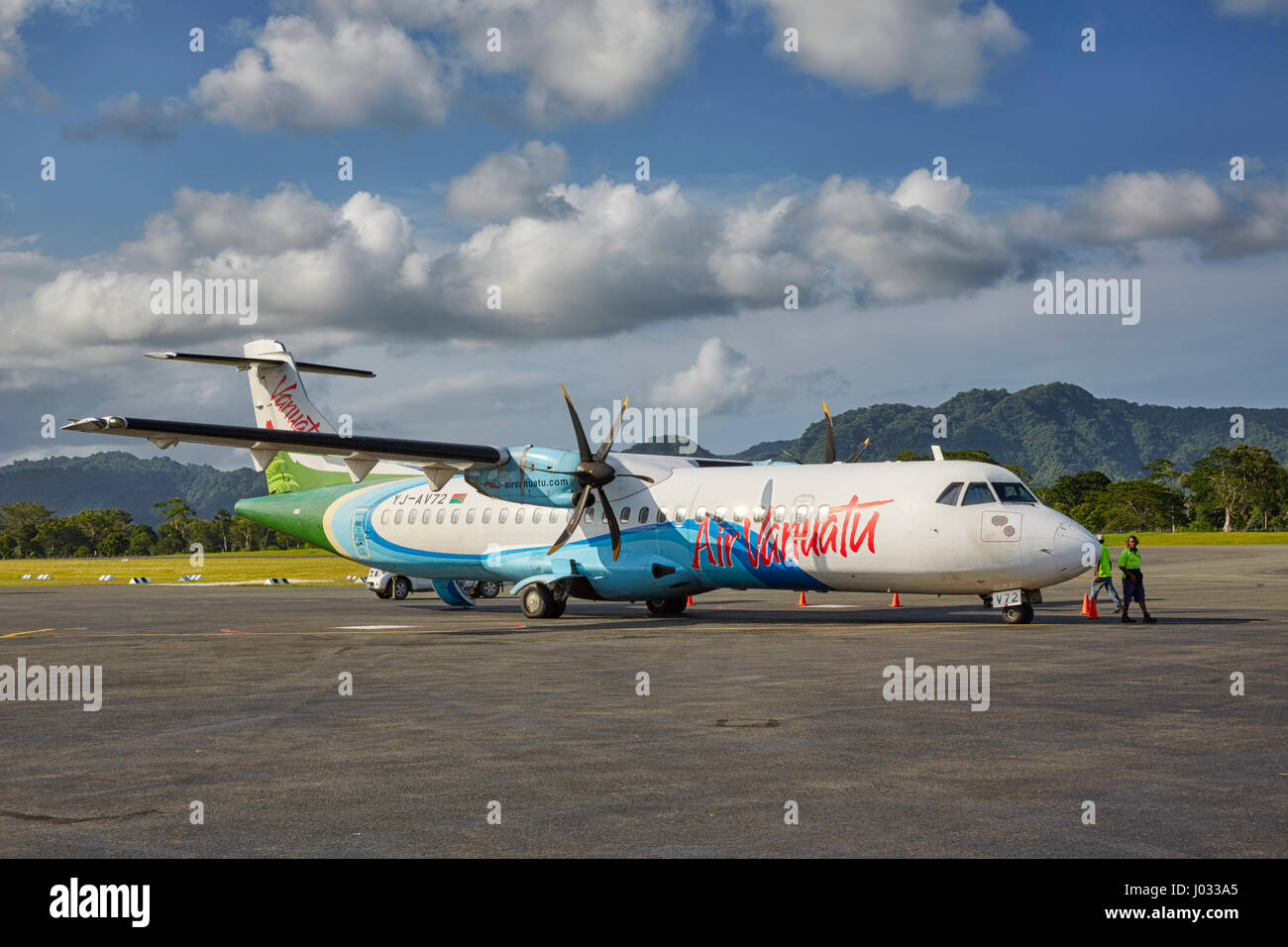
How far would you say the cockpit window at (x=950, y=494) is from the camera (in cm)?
2262

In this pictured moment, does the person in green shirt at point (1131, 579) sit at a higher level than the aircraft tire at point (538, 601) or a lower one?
higher

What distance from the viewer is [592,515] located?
2788 centimetres

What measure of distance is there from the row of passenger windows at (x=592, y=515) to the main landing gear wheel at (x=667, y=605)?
2536 mm

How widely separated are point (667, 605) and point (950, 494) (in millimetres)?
8593

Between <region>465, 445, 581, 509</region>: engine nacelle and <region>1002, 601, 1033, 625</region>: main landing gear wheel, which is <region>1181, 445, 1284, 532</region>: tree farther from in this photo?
<region>465, 445, 581, 509</region>: engine nacelle

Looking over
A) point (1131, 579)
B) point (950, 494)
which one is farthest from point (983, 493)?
point (1131, 579)

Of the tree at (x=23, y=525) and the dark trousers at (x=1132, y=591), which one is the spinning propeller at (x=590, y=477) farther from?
the tree at (x=23, y=525)

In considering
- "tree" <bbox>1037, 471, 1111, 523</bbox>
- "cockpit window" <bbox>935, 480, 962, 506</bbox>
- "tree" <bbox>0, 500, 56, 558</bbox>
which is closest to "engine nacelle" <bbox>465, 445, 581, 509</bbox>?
"cockpit window" <bbox>935, 480, 962, 506</bbox>

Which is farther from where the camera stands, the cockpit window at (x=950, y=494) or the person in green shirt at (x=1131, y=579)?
the person in green shirt at (x=1131, y=579)

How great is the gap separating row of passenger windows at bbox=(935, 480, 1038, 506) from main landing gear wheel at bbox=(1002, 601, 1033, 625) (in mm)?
2175

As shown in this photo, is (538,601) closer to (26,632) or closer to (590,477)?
(590,477)

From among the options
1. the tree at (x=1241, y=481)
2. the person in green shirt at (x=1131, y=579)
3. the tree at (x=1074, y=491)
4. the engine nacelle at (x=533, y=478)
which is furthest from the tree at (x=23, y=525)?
the person in green shirt at (x=1131, y=579)

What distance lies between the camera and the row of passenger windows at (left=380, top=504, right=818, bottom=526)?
969 inches

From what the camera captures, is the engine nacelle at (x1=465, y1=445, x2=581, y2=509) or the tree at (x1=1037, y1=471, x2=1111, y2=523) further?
the tree at (x1=1037, y1=471, x2=1111, y2=523)
